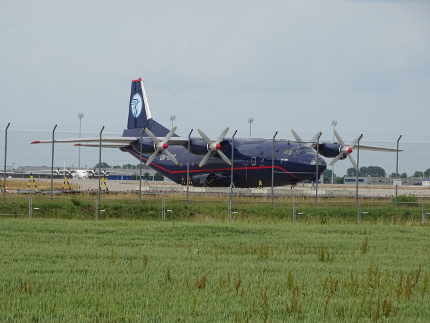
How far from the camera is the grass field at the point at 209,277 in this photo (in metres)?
10.3

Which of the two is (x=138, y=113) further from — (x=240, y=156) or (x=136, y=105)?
(x=240, y=156)

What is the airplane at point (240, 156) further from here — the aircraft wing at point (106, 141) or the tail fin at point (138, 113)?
the tail fin at point (138, 113)

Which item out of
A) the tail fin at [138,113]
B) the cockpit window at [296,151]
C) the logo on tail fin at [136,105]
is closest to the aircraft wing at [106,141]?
the tail fin at [138,113]

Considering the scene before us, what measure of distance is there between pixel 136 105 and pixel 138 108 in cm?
44

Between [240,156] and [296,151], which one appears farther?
[240,156]

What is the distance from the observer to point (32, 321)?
31.2ft

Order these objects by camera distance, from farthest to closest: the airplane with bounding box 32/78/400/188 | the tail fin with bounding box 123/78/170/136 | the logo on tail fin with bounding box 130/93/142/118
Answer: the logo on tail fin with bounding box 130/93/142/118, the tail fin with bounding box 123/78/170/136, the airplane with bounding box 32/78/400/188

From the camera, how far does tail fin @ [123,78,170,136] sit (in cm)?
5559

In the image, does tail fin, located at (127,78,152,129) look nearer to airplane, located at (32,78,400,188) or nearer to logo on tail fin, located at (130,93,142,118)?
logo on tail fin, located at (130,93,142,118)

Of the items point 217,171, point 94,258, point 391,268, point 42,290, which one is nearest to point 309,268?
point 391,268

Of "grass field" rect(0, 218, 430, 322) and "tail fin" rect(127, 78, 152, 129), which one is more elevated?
"tail fin" rect(127, 78, 152, 129)

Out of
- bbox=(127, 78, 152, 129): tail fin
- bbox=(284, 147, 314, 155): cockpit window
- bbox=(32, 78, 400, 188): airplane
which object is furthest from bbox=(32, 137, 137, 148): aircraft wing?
bbox=(284, 147, 314, 155): cockpit window

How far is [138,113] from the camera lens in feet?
186

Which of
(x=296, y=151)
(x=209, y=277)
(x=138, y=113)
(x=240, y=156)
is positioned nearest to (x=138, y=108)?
(x=138, y=113)
